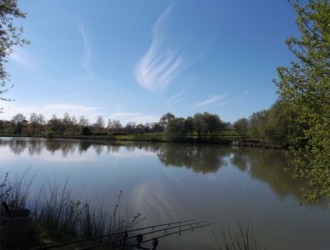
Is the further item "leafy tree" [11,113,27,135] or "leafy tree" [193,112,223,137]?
"leafy tree" [11,113,27,135]

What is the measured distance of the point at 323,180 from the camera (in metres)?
6.06

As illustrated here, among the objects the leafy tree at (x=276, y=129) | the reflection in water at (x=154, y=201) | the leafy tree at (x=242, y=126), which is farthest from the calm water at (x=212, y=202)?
the leafy tree at (x=242, y=126)

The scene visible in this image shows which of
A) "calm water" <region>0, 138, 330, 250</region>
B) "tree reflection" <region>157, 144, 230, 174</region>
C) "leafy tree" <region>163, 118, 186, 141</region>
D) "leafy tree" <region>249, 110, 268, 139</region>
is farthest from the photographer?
"leafy tree" <region>163, 118, 186, 141</region>

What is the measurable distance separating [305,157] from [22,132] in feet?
324

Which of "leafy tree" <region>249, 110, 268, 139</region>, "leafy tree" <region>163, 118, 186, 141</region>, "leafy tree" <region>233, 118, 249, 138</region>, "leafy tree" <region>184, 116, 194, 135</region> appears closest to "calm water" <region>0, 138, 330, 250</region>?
"leafy tree" <region>249, 110, 268, 139</region>

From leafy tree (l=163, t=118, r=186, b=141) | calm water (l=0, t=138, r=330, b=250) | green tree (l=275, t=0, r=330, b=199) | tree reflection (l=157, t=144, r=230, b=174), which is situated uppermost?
leafy tree (l=163, t=118, r=186, b=141)

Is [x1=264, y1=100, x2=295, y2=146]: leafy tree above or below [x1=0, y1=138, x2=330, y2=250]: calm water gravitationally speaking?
above

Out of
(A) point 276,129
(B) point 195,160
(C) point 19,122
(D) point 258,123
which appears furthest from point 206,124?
(C) point 19,122

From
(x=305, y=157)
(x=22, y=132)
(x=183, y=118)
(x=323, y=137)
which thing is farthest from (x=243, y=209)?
(x=22, y=132)

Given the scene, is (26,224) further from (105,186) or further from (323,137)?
(105,186)

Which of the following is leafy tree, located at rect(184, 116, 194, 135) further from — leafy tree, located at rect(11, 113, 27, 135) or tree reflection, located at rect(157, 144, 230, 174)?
leafy tree, located at rect(11, 113, 27, 135)


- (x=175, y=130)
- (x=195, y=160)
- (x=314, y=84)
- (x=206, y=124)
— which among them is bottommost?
(x=195, y=160)

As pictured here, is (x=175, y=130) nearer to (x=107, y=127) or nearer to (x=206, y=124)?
(x=206, y=124)

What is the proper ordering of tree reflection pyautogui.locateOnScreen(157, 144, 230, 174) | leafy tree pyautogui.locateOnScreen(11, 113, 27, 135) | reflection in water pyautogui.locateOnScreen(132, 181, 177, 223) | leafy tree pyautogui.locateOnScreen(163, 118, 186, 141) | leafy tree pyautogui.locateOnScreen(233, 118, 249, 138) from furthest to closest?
1. leafy tree pyautogui.locateOnScreen(11, 113, 27, 135)
2. leafy tree pyautogui.locateOnScreen(233, 118, 249, 138)
3. leafy tree pyautogui.locateOnScreen(163, 118, 186, 141)
4. tree reflection pyautogui.locateOnScreen(157, 144, 230, 174)
5. reflection in water pyautogui.locateOnScreen(132, 181, 177, 223)
